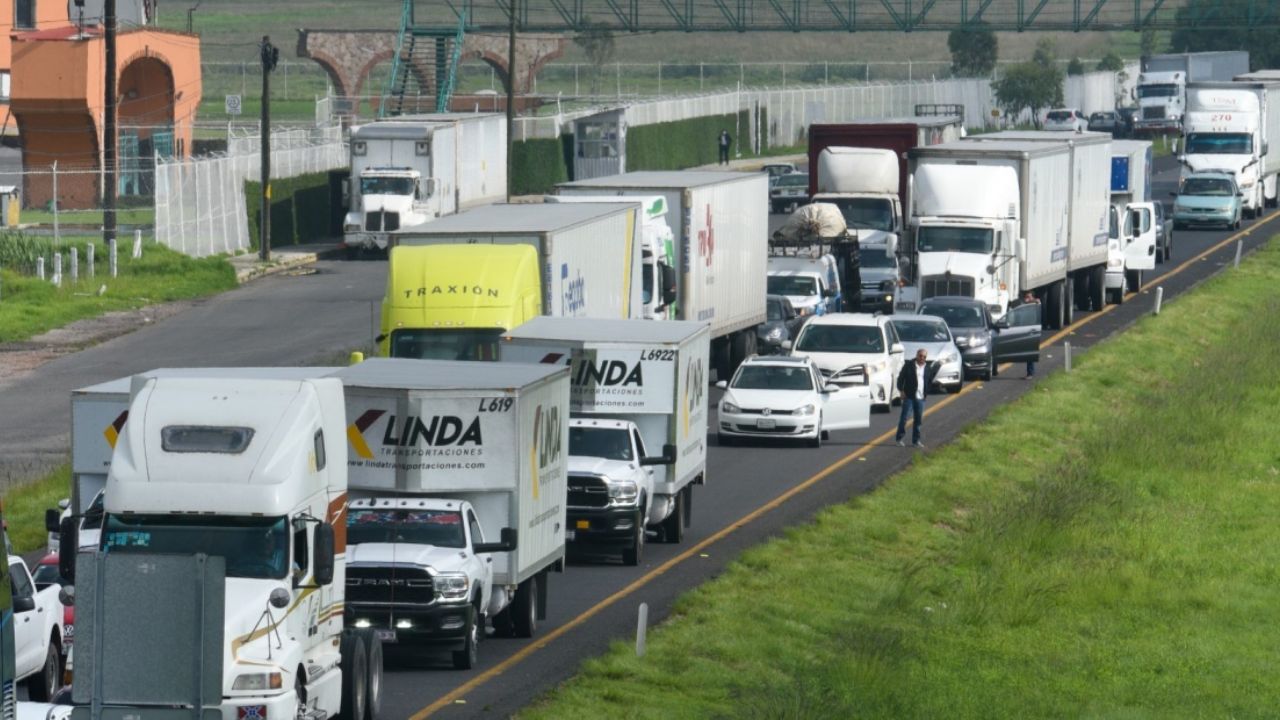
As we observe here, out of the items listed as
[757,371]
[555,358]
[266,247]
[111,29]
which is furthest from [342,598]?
[266,247]

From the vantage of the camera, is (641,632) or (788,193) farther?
(788,193)

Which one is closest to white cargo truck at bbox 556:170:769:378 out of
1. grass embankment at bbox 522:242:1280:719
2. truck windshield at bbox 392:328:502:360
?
grass embankment at bbox 522:242:1280:719

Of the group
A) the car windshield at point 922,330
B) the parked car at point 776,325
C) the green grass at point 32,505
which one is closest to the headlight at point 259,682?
the green grass at point 32,505

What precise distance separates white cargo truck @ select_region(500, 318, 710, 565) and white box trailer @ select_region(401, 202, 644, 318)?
3354 millimetres

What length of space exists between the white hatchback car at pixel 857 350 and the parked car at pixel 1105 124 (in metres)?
75.8

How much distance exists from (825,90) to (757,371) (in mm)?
83863

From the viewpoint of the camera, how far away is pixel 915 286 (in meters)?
51.2

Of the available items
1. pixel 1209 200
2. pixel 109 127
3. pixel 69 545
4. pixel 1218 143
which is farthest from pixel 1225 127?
pixel 69 545

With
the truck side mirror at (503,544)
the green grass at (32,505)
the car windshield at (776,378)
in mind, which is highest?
the car windshield at (776,378)

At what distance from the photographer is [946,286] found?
5028 cm

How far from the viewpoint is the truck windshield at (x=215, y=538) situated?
18.5 meters

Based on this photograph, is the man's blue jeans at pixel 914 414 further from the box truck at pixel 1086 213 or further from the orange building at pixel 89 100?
the orange building at pixel 89 100

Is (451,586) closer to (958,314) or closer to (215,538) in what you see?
(215,538)

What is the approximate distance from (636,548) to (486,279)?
5330mm
